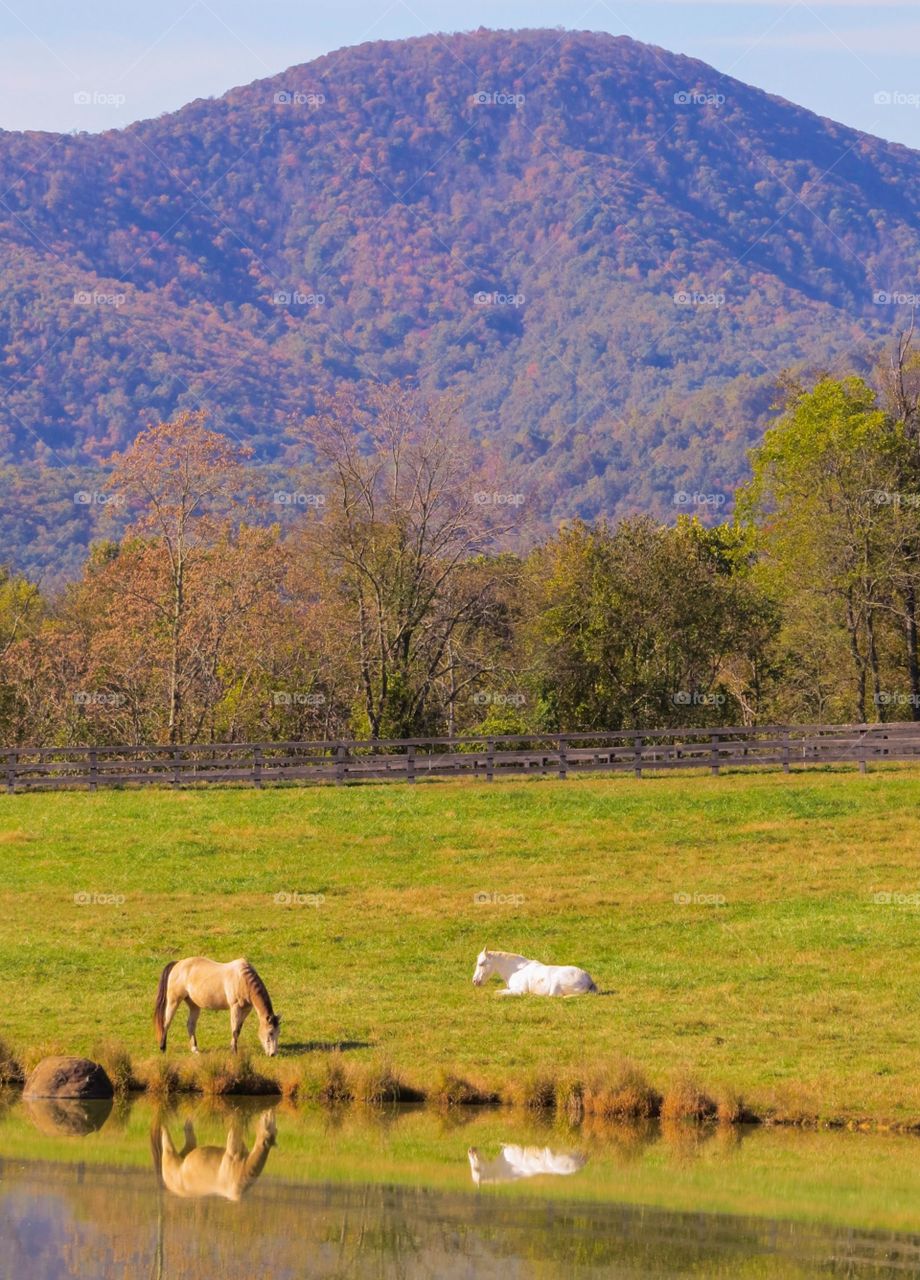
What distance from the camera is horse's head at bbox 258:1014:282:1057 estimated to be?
21172 millimetres

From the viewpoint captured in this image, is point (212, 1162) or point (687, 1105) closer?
point (212, 1162)

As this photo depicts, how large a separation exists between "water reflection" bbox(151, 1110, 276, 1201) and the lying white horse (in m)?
6.37

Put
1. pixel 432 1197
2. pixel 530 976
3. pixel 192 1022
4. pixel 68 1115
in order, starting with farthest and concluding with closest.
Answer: pixel 530 976 → pixel 192 1022 → pixel 68 1115 → pixel 432 1197

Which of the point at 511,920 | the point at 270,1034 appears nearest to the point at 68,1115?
the point at 270,1034

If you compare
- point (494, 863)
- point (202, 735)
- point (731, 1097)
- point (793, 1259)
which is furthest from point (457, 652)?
point (793, 1259)

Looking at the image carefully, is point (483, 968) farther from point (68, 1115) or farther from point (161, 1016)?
point (68, 1115)

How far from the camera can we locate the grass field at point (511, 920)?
21641 mm

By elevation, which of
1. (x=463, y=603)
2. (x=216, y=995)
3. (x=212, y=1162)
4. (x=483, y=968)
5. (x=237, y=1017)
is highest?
(x=463, y=603)

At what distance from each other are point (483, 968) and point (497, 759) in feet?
63.7

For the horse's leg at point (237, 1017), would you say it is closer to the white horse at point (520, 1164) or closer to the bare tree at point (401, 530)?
the white horse at point (520, 1164)

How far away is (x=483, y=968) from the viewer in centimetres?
2528

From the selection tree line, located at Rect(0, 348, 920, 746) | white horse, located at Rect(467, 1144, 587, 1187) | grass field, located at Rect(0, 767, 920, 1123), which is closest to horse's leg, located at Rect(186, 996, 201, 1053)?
grass field, located at Rect(0, 767, 920, 1123)

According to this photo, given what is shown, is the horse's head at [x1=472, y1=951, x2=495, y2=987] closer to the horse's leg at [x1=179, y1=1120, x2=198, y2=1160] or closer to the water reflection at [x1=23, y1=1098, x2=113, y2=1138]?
the water reflection at [x1=23, y1=1098, x2=113, y2=1138]

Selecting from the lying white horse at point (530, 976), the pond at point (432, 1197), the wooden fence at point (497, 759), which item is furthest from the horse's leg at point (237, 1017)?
the wooden fence at point (497, 759)
